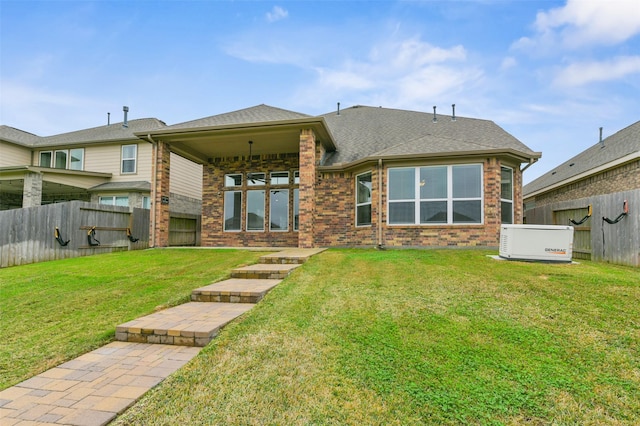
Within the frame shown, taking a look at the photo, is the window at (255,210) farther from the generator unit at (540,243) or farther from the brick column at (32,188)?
the brick column at (32,188)

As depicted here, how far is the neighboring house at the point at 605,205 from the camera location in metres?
7.25

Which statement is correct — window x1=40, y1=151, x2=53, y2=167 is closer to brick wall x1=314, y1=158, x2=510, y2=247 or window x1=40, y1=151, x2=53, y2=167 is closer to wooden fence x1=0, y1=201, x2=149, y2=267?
wooden fence x1=0, y1=201, x2=149, y2=267

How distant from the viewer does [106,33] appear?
10914 mm

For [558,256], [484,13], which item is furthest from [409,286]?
[484,13]

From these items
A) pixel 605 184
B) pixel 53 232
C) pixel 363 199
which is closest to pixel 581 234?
pixel 605 184

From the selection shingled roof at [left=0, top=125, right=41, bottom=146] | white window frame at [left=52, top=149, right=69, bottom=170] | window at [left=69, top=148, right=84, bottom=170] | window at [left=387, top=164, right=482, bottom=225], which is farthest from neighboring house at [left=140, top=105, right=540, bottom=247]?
shingled roof at [left=0, top=125, right=41, bottom=146]

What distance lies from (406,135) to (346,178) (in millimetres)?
3423

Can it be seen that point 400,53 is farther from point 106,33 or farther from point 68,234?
point 68,234

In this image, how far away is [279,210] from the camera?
12.7m

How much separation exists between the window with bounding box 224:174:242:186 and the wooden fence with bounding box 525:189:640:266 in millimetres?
11571

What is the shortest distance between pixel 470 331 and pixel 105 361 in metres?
3.45

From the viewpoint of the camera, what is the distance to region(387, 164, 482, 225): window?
9.57 m

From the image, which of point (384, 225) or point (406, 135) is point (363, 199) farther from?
point (406, 135)

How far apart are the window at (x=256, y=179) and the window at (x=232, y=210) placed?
2.06ft
